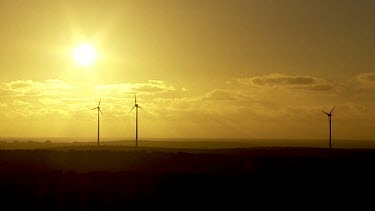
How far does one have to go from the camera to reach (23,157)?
105m

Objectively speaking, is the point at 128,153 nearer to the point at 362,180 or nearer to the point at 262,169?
the point at 262,169

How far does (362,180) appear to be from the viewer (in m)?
62.1

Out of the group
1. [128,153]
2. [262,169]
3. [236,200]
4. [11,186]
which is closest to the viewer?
[236,200]

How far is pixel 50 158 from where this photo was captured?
100312 mm

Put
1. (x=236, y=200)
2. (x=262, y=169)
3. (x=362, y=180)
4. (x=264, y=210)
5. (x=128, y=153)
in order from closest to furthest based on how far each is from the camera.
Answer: (x=264, y=210)
(x=236, y=200)
(x=362, y=180)
(x=262, y=169)
(x=128, y=153)

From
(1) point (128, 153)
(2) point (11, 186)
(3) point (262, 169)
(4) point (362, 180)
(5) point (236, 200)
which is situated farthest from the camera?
(1) point (128, 153)

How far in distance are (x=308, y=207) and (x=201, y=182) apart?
42.0 feet

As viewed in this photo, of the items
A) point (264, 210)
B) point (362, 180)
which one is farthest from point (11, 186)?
point (362, 180)

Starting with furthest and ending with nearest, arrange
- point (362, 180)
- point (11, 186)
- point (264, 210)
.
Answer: point (362, 180)
point (11, 186)
point (264, 210)

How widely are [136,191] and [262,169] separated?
2829cm

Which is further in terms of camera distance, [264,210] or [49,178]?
[49,178]

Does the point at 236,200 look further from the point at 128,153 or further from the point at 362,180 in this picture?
the point at 128,153

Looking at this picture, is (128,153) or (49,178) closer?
(49,178)

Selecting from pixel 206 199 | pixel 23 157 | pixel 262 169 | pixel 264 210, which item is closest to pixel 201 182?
pixel 206 199
